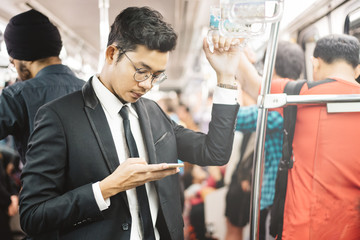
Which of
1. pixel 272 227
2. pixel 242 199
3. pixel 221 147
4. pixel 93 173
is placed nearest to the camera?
pixel 93 173

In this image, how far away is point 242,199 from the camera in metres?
2.44

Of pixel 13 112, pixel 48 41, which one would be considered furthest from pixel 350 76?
pixel 13 112

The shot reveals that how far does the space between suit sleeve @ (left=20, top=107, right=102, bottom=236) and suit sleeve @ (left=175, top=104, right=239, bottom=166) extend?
1.63 feet

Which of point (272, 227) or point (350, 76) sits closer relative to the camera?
point (350, 76)

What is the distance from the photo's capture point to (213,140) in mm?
1264

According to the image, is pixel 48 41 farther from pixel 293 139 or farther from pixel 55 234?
pixel 293 139

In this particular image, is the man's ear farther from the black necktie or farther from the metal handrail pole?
the metal handrail pole

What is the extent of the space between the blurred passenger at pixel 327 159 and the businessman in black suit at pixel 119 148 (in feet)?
1.20

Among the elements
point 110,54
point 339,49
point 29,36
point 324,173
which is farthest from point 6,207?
point 339,49

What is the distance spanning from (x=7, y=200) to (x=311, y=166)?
2452 millimetres

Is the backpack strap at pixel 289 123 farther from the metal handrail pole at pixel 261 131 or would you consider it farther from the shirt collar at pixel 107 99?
the shirt collar at pixel 107 99

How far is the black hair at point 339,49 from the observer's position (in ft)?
4.16

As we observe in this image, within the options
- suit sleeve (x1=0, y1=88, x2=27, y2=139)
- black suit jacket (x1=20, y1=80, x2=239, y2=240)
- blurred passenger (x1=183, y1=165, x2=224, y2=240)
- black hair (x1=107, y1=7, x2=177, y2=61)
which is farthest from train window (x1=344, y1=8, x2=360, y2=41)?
blurred passenger (x1=183, y1=165, x2=224, y2=240)

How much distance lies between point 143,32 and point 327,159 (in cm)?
98
